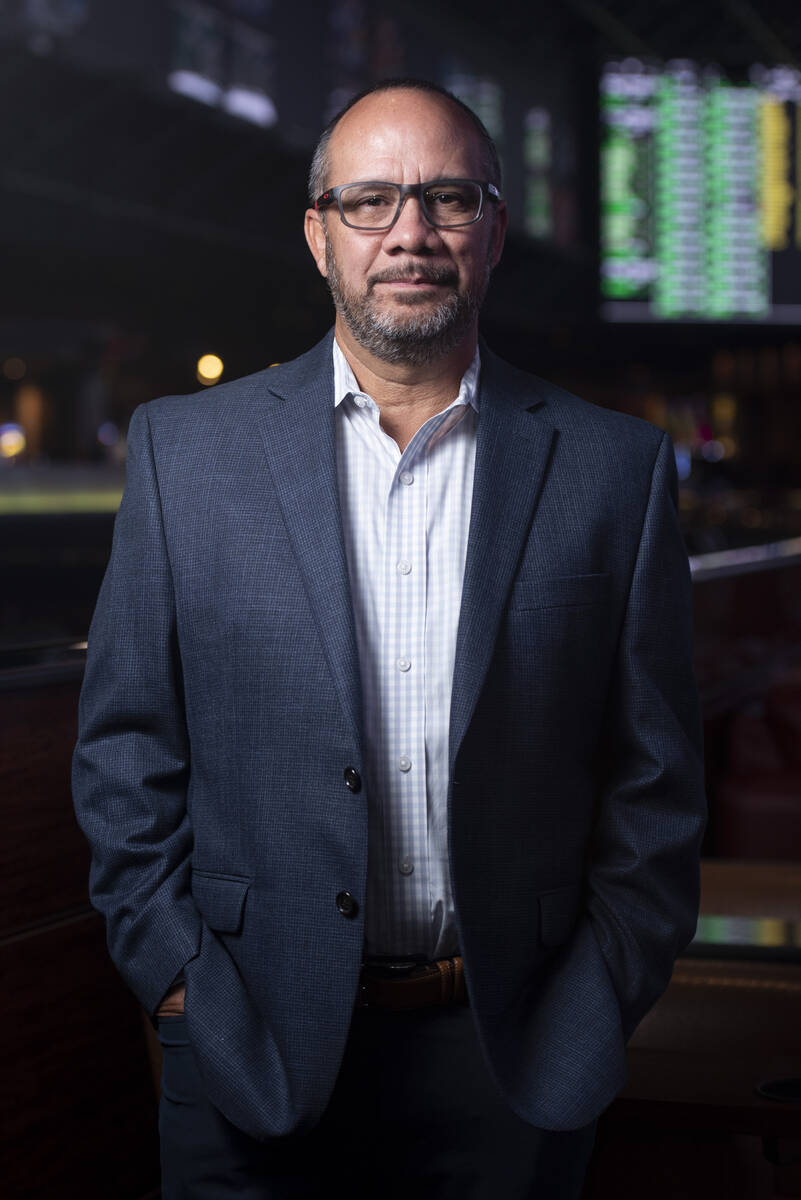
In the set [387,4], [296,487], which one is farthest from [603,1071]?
[387,4]

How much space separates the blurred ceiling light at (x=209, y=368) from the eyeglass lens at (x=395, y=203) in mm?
4640

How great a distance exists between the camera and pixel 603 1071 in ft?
4.01

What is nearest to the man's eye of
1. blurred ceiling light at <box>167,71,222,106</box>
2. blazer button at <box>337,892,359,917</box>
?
blazer button at <box>337,892,359,917</box>

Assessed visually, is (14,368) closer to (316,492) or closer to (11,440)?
(11,440)

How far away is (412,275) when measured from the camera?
124cm

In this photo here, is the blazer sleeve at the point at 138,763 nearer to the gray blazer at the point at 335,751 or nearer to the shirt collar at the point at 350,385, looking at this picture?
the gray blazer at the point at 335,751

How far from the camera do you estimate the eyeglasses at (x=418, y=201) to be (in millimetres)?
1251

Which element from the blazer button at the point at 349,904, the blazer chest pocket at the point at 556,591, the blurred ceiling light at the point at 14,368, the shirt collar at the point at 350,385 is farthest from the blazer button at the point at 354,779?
the blurred ceiling light at the point at 14,368

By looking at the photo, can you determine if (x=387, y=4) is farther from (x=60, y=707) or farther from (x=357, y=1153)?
(x=357, y=1153)

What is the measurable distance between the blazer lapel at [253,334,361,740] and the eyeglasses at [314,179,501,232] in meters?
0.16

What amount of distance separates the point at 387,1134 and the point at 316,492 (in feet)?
2.18

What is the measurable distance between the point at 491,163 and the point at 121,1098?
51.6 inches

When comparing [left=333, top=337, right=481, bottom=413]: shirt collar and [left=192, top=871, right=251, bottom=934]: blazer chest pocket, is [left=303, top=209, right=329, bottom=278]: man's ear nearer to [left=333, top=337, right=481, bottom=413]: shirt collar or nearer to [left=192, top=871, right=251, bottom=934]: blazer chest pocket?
[left=333, top=337, right=481, bottom=413]: shirt collar

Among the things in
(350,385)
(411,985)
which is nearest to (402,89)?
(350,385)
